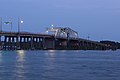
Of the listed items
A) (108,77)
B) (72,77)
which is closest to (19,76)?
(72,77)

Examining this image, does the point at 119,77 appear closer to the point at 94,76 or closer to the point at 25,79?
the point at 94,76

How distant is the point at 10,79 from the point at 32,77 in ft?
10.7

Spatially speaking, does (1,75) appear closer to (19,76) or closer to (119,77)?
(19,76)

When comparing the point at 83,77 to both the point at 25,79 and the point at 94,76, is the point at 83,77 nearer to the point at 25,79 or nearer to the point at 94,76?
the point at 94,76

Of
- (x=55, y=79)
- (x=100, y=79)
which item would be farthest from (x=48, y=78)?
(x=100, y=79)

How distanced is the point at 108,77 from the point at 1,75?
1048 centimetres

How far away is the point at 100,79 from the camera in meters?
51.9

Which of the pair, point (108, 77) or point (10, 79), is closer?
point (10, 79)

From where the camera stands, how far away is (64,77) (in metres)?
53.2

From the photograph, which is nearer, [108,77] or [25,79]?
[25,79]

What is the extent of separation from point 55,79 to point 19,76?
467 centimetres

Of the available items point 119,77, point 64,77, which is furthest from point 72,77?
point 119,77

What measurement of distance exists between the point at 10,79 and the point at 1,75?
4.37 m

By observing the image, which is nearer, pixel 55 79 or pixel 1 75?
pixel 55 79
